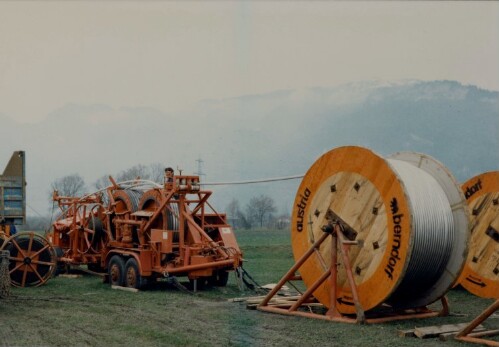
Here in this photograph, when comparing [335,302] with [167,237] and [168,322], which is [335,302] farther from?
[167,237]

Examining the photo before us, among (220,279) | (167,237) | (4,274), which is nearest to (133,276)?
(167,237)

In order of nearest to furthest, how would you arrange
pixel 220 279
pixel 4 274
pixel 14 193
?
pixel 4 274, pixel 14 193, pixel 220 279

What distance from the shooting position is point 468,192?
54.4 feet

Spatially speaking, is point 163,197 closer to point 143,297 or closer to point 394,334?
point 143,297

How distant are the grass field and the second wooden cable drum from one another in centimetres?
63

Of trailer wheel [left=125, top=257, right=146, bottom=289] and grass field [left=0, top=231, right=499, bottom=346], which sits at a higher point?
trailer wheel [left=125, top=257, right=146, bottom=289]

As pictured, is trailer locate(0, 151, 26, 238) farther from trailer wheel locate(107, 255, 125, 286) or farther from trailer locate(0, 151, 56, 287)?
trailer wheel locate(107, 255, 125, 286)

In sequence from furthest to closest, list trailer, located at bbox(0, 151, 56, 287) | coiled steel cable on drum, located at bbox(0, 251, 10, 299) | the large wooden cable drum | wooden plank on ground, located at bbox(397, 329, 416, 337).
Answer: trailer, located at bbox(0, 151, 56, 287)
the large wooden cable drum
coiled steel cable on drum, located at bbox(0, 251, 10, 299)
wooden plank on ground, located at bbox(397, 329, 416, 337)

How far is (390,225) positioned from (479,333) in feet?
6.51

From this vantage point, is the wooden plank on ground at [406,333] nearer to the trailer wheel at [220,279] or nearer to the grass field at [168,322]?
the grass field at [168,322]

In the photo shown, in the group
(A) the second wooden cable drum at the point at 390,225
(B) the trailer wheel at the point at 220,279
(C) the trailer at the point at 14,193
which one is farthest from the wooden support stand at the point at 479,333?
(C) the trailer at the point at 14,193

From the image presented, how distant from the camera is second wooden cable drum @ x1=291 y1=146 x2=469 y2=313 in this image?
10.9 meters

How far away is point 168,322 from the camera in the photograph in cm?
1137

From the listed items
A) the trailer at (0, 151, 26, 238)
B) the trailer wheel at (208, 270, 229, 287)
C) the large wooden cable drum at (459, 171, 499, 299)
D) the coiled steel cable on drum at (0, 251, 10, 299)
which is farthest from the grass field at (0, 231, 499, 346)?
the trailer at (0, 151, 26, 238)
